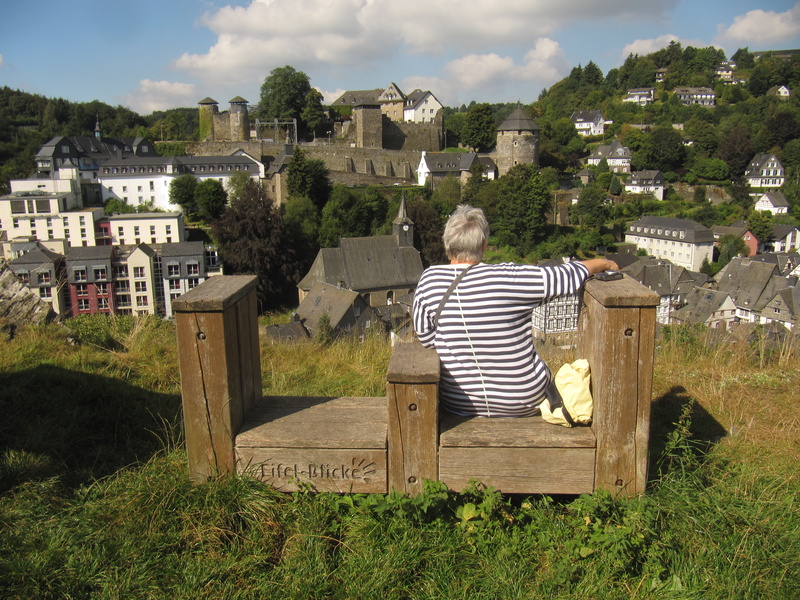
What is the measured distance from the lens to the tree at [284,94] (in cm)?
5550

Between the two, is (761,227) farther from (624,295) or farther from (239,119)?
(624,295)

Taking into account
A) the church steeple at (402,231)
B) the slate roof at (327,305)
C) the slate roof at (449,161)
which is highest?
the slate roof at (449,161)

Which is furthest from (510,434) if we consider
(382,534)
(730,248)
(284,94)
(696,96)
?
(696,96)

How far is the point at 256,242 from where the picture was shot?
30547 mm

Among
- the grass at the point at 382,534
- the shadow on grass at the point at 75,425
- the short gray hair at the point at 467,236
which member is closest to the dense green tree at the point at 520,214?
the shadow on grass at the point at 75,425

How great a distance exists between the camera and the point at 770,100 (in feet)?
272

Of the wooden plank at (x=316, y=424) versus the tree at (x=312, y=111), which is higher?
the tree at (x=312, y=111)

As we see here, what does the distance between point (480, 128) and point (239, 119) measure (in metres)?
22.6

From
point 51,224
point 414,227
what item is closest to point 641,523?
point 414,227

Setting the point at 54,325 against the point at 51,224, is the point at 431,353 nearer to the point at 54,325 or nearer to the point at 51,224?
the point at 54,325

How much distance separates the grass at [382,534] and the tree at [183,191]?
141 feet

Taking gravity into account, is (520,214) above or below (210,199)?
below

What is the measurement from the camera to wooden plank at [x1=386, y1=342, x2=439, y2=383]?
6.67ft

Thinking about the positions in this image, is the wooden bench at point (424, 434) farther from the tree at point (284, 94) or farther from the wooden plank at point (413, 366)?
the tree at point (284, 94)
